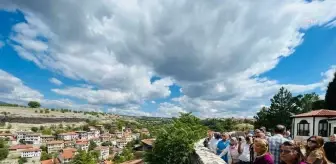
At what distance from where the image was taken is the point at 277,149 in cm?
521

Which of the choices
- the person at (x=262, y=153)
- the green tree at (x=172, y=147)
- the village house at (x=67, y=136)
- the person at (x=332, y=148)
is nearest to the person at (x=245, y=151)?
the person at (x=332, y=148)

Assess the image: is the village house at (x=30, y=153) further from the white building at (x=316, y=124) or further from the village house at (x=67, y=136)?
the white building at (x=316, y=124)

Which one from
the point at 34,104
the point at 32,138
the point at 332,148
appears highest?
the point at 332,148

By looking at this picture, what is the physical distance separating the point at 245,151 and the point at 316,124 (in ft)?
63.3

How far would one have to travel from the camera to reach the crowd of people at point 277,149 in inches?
A: 122

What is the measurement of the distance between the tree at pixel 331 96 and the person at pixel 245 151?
3260 cm

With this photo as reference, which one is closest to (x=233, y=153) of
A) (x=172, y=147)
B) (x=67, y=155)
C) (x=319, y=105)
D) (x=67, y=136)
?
(x=172, y=147)

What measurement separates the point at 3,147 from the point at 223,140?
82.6 m

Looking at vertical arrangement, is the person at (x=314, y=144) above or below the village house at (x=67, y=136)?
above

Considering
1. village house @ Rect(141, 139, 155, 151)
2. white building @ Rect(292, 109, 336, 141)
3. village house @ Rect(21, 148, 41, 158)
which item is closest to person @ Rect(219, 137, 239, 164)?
village house @ Rect(141, 139, 155, 151)

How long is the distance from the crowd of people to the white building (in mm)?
15958

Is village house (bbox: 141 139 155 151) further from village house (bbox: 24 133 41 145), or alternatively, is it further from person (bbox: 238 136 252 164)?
village house (bbox: 24 133 41 145)

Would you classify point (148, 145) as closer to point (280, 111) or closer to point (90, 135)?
point (280, 111)

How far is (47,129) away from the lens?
388 feet
